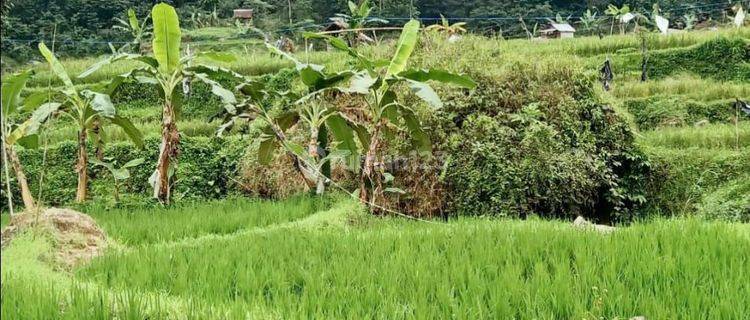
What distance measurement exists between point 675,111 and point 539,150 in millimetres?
5906

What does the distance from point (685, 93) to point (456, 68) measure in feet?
24.6

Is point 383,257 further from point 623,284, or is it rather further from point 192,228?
point 192,228

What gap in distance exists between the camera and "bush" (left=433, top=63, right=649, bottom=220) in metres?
4.75

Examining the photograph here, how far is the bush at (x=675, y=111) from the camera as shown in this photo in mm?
9609

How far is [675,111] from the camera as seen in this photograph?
965 cm

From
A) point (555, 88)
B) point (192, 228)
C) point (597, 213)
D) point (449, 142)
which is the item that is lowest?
point (597, 213)

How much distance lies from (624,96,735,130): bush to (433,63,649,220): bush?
4.60 m

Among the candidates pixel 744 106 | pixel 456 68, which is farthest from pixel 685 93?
pixel 456 68

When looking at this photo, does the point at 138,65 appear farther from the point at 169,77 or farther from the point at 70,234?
the point at 70,234

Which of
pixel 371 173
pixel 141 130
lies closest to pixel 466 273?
pixel 371 173

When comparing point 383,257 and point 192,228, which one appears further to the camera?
point 192,228

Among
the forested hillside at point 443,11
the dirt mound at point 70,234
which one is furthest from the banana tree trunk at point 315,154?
the forested hillside at point 443,11

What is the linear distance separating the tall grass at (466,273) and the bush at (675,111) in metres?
7.23

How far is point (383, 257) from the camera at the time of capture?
102 inches
